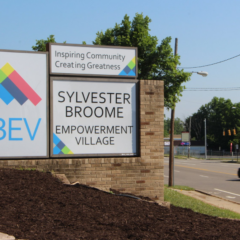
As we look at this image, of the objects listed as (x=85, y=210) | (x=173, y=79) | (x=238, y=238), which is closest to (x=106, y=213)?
(x=85, y=210)

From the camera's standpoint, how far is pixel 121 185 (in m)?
8.32

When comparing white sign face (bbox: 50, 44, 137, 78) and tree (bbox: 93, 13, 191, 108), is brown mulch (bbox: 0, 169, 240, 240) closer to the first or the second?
white sign face (bbox: 50, 44, 137, 78)

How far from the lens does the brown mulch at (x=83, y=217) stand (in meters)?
4.75

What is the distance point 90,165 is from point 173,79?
11.8 meters

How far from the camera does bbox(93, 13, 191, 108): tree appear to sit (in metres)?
19.2

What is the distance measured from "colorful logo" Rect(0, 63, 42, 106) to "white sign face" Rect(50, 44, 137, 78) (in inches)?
28.0

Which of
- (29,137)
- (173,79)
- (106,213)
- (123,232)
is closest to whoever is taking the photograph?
(123,232)

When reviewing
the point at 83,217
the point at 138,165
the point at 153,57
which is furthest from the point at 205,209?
the point at 153,57

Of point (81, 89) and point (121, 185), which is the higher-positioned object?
point (81, 89)

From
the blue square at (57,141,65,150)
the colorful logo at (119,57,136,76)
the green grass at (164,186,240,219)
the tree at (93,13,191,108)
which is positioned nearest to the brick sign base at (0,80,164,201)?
the blue square at (57,141,65,150)

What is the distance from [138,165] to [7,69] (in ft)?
12.5

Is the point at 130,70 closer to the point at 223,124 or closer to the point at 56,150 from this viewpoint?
the point at 56,150

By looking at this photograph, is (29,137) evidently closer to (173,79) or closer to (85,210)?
(85,210)

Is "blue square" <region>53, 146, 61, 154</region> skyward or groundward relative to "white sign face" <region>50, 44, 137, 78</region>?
groundward
